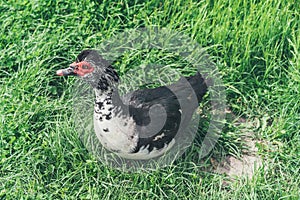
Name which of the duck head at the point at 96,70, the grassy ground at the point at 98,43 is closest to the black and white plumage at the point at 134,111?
the duck head at the point at 96,70

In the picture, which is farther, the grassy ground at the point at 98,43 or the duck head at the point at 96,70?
the grassy ground at the point at 98,43

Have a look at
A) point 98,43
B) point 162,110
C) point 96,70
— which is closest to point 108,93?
point 96,70

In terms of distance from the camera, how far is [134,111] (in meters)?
3.47

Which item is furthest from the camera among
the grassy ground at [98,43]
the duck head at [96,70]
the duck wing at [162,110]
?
the grassy ground at [98,43]

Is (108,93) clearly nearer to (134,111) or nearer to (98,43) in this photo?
(134,111)

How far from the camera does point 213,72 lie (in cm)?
411

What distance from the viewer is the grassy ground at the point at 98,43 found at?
3.60 meters

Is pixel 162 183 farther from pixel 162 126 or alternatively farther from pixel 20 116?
pixel 20 116

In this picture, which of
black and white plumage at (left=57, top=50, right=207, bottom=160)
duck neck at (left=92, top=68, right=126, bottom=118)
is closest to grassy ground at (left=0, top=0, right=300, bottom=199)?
black and white plumage at (left=57, top=50, right=207, bottom=160)

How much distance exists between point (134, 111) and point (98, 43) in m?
0.98

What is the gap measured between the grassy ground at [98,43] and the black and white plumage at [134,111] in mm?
235

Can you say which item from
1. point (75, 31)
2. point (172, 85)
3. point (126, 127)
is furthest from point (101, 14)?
point (126, 127)

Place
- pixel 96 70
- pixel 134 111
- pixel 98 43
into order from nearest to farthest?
pixel 96 70, pixel 134 111, pixel 98 43

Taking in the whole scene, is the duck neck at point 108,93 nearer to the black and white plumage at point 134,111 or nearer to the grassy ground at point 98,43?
Answer: the black and white plumage at point 134,111
